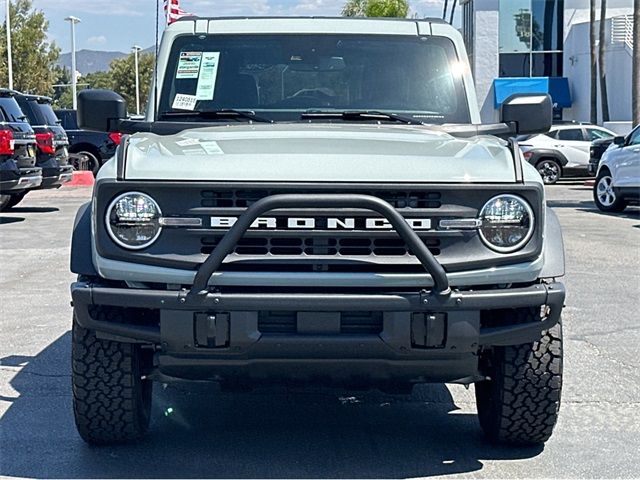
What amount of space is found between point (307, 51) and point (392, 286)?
2217 millimetres

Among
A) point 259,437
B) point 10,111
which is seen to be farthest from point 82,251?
point 10,111

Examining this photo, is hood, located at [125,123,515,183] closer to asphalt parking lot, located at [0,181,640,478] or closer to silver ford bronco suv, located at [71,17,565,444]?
silver ford bronco suv, located at [71,17,565,444]

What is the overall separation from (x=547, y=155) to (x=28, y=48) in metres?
32.2

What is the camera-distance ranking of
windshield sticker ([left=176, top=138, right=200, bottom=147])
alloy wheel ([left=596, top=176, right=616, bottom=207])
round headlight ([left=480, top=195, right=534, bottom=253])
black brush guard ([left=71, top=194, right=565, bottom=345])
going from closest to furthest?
1. black brush guard ([left=71, top=194, right=565, bottom=345])
2. round headlight ([left=480, top=195, right=534, bottom=253])
3. windshield sticker ([left=176, top=138, right=200, bottom=147])
4. alloy wheel ([left=596, top=176, right=616, bottom=207])

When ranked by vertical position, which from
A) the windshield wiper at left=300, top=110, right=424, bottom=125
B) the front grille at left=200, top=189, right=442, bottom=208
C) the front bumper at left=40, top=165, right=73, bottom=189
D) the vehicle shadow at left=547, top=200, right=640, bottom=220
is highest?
the windshield wiper at left=300, top=110, right=424, bottom=125

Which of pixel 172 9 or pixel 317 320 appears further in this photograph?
pixel 172 9

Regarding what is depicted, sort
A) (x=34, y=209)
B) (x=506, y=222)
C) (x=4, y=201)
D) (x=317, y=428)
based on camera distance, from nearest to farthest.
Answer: (x=506, y=222) < (x=317, y=428) < (x=4, y=201) < (x=34, y=209)

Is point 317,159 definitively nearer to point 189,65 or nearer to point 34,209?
point 189,65

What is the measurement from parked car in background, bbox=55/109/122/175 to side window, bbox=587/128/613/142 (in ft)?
36.7

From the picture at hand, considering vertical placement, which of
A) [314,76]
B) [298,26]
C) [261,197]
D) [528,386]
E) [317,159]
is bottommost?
[528,386]

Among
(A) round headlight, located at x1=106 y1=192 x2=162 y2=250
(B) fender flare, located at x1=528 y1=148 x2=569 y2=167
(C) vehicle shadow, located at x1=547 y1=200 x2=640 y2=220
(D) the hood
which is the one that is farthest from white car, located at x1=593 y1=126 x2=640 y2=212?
(A) round headlight, located at x1=106 y1=192 x2=162 y2=250

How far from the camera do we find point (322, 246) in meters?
4.18

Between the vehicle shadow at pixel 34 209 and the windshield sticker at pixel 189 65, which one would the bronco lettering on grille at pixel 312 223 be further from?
the vehicle shadow at pixel 34 209

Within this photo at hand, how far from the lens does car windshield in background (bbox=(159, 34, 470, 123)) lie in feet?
18.7
